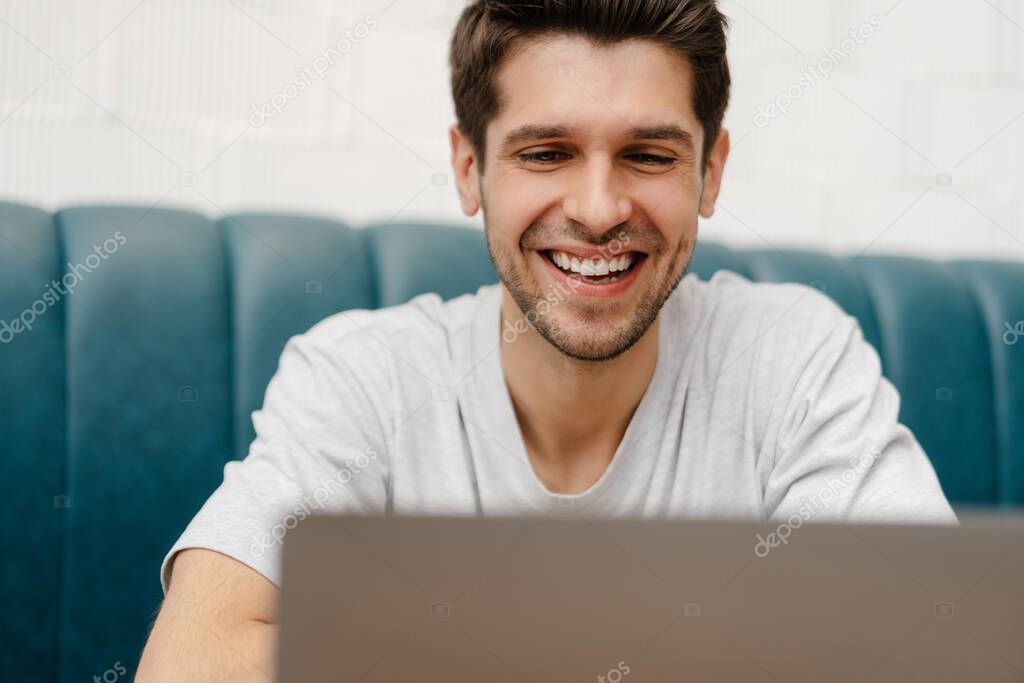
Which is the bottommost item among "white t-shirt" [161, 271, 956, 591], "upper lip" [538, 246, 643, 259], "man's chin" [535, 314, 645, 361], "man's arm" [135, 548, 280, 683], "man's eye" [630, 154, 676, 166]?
"man's arm" [135, 548, 280, 683]

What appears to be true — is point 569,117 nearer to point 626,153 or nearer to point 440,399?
point 626,153

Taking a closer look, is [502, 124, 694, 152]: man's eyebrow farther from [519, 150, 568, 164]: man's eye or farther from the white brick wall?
the white brick wall

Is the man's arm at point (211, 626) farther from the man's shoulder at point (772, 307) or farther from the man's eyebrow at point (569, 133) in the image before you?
the man's shoulder at point (772, 307)

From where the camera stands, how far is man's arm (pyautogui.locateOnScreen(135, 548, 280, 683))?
A: 32.1 inches

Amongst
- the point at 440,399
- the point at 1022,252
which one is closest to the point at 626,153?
the point at 440,399

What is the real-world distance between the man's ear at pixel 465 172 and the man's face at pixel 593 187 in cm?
13

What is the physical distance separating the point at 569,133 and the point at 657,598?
2.58ft

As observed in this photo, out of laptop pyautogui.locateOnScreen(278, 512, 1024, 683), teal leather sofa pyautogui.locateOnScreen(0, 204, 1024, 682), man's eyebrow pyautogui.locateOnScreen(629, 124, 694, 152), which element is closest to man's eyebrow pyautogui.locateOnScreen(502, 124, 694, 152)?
man's eyebrow pyautogui.locateOnScreen(629, 124, 694, 152)

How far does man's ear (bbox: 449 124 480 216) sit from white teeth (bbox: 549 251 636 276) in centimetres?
20

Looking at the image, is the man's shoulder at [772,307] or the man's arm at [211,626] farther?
the man's shoulder at [772,307]

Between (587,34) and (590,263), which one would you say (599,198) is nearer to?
(590,263)

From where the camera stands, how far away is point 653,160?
117 cm

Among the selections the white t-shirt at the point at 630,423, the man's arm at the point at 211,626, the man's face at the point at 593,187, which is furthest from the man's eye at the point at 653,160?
the man's arm at the point at 211,626

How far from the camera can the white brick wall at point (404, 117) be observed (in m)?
1.54
